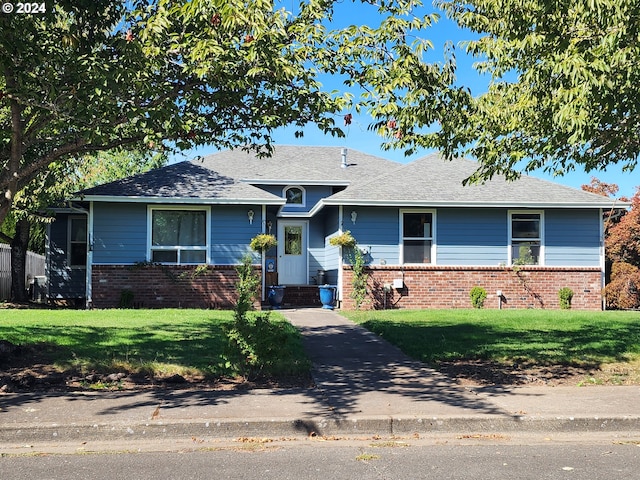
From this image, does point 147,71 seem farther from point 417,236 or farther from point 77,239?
point 77,239

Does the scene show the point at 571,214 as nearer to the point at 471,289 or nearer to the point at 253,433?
the point at 471,289

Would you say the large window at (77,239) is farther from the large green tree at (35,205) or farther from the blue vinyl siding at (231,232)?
the blue vinyl siding at (231,232)

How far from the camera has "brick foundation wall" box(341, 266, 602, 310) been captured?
17312 millimetres

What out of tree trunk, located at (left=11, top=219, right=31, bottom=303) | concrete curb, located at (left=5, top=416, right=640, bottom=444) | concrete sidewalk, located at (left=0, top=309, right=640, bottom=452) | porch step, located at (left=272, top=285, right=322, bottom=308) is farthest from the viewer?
porch step, located at (left=272, top=285, right=322, bottom=308)

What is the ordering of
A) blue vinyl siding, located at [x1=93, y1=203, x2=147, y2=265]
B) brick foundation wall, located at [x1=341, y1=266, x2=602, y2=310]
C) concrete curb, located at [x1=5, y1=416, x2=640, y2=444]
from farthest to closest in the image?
brick foundation wall, located at [x1=341, y1=266, x2=602, y2=310] → blue vinyl siding, located at [x1=93, y1=203, x2=147, y2=265] → concrete curb, located at [x1=5, y1=416, x2=640, y2=444]

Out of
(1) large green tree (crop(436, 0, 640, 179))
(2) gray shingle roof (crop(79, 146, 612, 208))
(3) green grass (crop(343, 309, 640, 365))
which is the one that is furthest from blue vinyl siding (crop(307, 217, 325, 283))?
(1) large green tree (crop(436, 0, 640, 179))

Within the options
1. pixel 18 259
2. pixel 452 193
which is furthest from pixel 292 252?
pixel 18 259

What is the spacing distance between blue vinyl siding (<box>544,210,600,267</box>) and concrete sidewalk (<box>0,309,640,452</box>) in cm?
1123

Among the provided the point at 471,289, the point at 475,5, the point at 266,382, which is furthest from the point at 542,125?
the point at 471,289

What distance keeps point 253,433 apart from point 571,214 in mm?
14930

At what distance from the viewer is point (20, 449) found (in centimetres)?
536

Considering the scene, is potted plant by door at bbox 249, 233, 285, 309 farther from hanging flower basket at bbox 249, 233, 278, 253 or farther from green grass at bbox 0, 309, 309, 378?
green grass at bbox 0, 309, 309, 378

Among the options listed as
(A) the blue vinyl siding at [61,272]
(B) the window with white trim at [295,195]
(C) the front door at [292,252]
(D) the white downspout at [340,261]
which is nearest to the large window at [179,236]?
(D) the white downspout at [340,261]

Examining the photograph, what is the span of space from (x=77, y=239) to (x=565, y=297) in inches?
580
